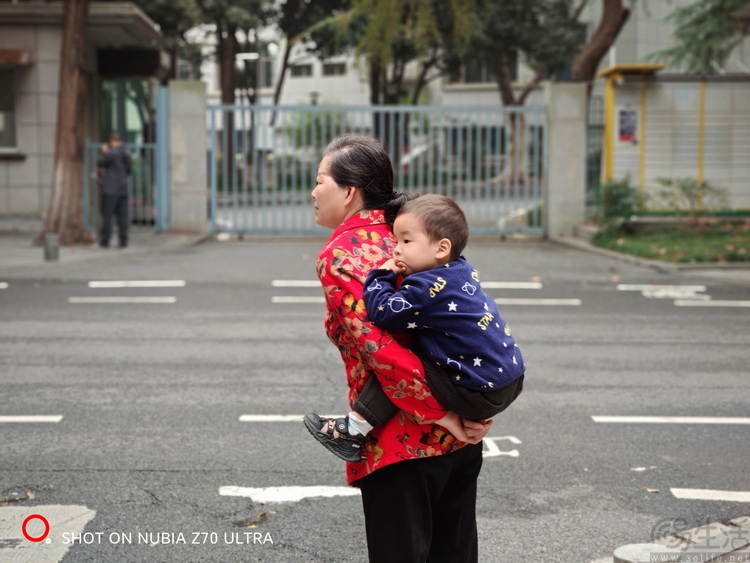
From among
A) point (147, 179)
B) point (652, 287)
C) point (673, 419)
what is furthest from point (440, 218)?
point (147, 179)

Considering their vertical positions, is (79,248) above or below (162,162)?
below

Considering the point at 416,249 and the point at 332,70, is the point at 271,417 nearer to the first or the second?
the point at 416,249

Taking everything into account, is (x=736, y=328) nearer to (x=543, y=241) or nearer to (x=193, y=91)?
(x=543, y=241)

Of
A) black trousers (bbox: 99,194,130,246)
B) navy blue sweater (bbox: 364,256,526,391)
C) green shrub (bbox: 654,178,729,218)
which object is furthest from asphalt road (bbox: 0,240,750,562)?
green shrub (bbox: 654,178,729,218)

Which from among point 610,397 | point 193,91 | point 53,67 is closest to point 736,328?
point 610,397

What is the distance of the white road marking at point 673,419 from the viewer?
6340 millimetres

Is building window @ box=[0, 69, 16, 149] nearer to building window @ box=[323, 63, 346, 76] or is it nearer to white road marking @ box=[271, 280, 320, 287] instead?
white road marking @ box=[271, 280, 320, 287]

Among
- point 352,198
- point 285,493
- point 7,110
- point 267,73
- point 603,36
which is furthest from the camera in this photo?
Result: point 267,73

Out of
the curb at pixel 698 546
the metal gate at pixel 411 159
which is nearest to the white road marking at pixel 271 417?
the curb at pixel 698 546

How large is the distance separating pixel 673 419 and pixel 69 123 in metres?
13.1

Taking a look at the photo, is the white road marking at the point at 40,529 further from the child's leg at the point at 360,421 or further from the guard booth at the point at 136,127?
the guard booth at the point at 136,127

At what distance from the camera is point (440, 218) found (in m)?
2.81

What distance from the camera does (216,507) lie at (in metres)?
4.68

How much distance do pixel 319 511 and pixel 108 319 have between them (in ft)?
20.0
